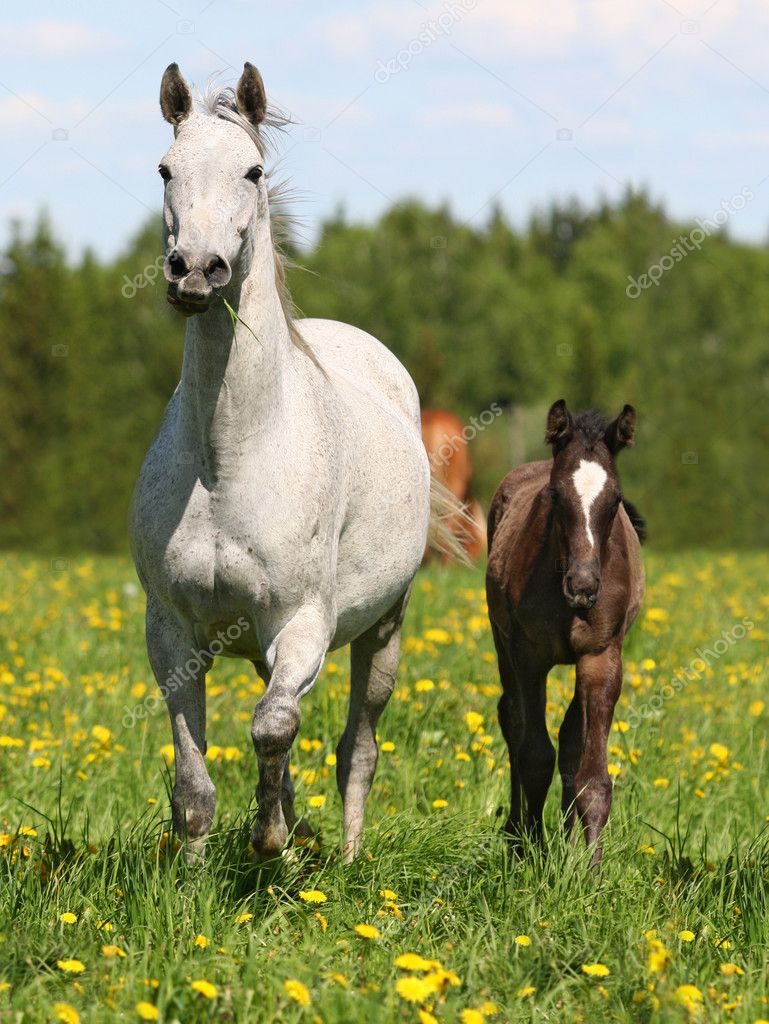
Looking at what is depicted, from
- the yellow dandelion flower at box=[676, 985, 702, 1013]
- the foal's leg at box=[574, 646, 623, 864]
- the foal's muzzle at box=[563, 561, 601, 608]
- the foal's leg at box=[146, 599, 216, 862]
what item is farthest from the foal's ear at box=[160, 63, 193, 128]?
the yellow dandelion flower at box=[676, 985, 702, 1013]

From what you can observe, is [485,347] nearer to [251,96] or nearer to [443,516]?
[443,516]

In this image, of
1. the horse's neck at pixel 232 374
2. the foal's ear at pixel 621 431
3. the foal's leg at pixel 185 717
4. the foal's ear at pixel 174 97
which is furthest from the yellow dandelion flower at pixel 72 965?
the foal's ear at pixel 621 431

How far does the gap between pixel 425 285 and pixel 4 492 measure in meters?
20.5

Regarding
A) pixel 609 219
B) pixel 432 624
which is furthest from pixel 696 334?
pixel 432 624

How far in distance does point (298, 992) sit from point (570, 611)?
7.72ft

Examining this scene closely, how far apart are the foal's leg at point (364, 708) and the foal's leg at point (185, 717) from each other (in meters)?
0.90

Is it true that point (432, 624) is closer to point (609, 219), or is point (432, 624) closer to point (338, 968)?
point (338, 968)

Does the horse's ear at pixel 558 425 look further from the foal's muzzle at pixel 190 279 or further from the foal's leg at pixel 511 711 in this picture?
the foal's muzzle at pixel 190 279

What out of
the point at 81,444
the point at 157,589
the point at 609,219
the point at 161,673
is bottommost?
the point at 161,673

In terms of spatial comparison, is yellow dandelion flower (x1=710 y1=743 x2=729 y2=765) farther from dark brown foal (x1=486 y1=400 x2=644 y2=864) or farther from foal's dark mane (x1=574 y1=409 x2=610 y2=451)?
foal's dark mane (x1=574 y1=409 x2=610 y2=451)

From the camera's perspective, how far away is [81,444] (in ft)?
98.6

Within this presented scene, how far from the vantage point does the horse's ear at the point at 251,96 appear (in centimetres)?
402

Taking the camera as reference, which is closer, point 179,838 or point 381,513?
point 179,838

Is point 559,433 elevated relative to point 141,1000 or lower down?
elevated
